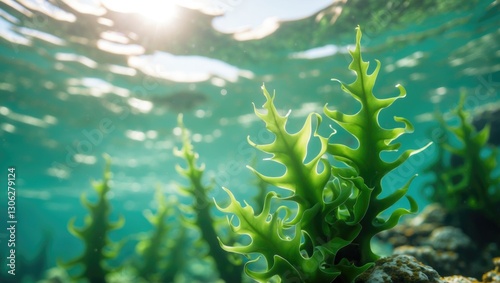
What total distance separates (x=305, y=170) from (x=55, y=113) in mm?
17103

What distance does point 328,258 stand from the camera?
2330 millimetres

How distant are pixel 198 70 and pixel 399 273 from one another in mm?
11224

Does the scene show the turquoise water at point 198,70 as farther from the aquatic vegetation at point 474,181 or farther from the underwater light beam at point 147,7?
the aquatic vegetation at point 474,181

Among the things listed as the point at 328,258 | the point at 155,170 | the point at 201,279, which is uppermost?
the point at 328,258

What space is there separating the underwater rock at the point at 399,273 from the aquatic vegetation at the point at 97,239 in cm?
459

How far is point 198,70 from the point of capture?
12445mm

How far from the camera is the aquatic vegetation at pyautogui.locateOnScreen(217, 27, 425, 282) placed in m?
2.27

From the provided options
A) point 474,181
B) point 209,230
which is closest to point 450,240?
point 474,181

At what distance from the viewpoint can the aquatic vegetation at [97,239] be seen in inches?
225

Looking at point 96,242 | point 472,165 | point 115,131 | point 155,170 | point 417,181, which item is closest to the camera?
point 96,242

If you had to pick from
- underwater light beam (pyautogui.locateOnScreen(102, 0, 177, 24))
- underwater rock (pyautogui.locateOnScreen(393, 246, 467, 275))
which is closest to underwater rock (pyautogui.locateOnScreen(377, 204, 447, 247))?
underwater rock (pyautogui.locateOnScreen(393, 246, 467, 275))

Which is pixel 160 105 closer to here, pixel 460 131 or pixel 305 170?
pixel 460 131

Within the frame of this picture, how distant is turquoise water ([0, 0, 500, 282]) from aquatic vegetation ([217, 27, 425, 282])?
2.59m

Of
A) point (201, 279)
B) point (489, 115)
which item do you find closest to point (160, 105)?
point (201, 279)
